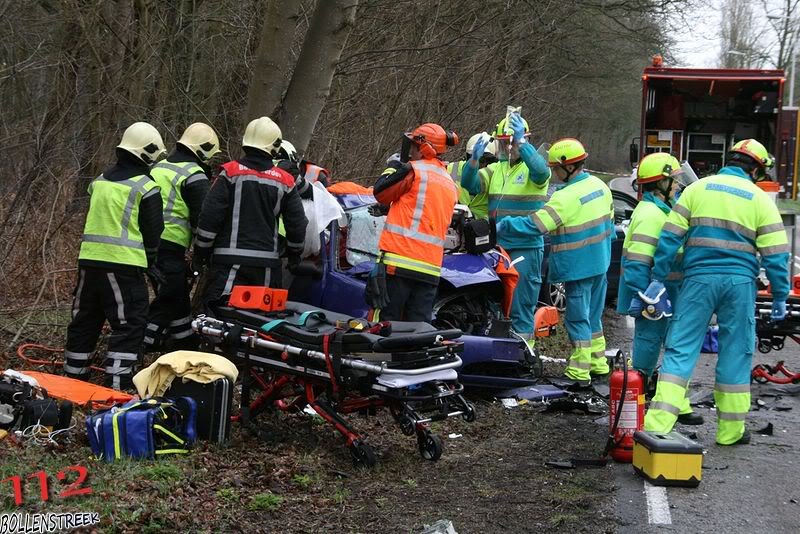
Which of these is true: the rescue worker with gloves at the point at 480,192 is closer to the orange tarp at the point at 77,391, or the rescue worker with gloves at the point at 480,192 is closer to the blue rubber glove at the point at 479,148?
the blue rubber glove at the point at 479,148

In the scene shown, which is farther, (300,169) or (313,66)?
(313,66)

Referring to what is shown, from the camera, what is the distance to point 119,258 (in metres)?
7.30

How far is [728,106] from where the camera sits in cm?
1753

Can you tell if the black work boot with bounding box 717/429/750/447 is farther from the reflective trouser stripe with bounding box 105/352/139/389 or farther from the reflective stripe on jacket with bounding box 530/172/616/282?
the reflective trouser stripe with bounding box 105/352/139/389

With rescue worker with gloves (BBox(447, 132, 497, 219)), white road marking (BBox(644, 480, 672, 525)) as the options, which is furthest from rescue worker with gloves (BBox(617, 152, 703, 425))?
rescue worker with gloves (BBox(447, 132, 497, 219))

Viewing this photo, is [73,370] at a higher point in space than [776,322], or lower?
lower

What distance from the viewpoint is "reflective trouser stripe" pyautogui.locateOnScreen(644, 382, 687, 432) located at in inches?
257

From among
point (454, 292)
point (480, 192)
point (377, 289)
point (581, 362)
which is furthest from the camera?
point (480, 192)

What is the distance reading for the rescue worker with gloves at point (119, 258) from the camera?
24.0 ft

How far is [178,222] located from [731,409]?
14.6 feet

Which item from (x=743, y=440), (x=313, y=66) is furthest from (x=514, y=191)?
(x=743, y=440)

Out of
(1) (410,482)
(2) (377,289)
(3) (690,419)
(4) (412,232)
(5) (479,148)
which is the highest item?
(5) (479,148)

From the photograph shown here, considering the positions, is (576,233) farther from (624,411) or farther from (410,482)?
(410,482)

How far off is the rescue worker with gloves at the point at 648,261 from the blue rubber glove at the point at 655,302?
95 millimetres
